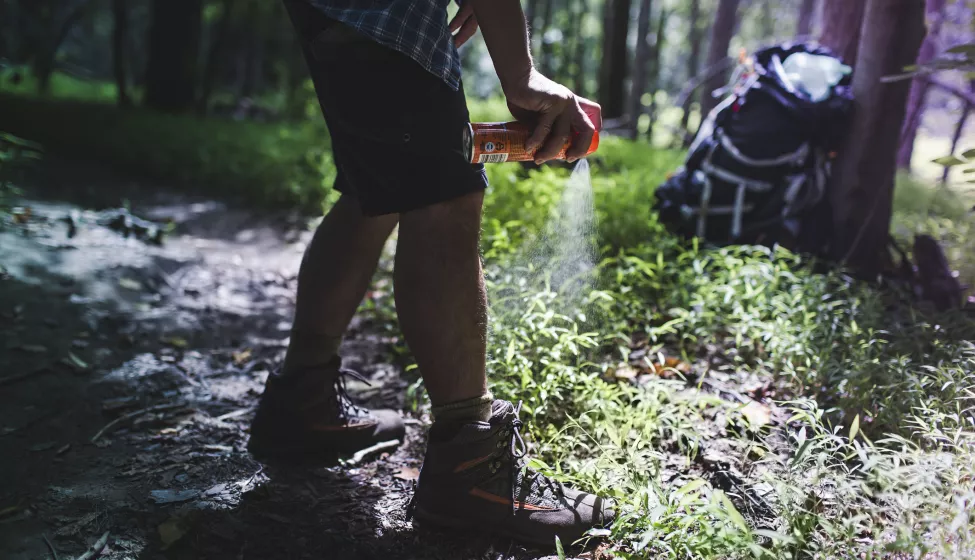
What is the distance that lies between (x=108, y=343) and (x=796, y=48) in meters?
3.87

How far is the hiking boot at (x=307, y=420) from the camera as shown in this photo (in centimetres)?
194

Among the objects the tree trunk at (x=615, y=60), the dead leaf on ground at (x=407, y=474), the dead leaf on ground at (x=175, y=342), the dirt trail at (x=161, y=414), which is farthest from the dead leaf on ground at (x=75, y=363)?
the tree trunk at (x=615, y=60)

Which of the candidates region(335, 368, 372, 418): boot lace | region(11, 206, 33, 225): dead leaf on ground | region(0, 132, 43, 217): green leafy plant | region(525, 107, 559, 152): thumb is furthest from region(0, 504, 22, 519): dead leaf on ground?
region(11, 206, 33, 225): dead leaf on ground

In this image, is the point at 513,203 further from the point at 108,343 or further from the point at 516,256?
→ the point at 108,343

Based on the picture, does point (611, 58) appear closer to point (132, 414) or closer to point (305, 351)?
point (305, 351)

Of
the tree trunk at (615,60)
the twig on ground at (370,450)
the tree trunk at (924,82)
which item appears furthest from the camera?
the tree trunk at (615,60)

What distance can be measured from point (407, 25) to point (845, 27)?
146 inches

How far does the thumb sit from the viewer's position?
60.6 inches

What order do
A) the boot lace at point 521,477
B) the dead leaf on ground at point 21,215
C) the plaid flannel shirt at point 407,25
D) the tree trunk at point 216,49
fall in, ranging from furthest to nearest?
1. the tree trunk at point 216,49
2. the dead leaf on ground at point 21,215
3. the boot lace at point 521,477
4. the plaid flannel shirt at point 407,25

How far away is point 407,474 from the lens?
1.97 m

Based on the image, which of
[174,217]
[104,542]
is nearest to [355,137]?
[104,542]

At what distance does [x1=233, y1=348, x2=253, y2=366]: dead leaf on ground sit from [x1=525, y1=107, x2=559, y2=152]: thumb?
1820 millimetres

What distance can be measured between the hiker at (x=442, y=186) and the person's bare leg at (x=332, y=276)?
0.98 ft

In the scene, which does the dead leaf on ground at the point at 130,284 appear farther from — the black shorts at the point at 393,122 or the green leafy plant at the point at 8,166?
the black shorts at the point at 393,122
